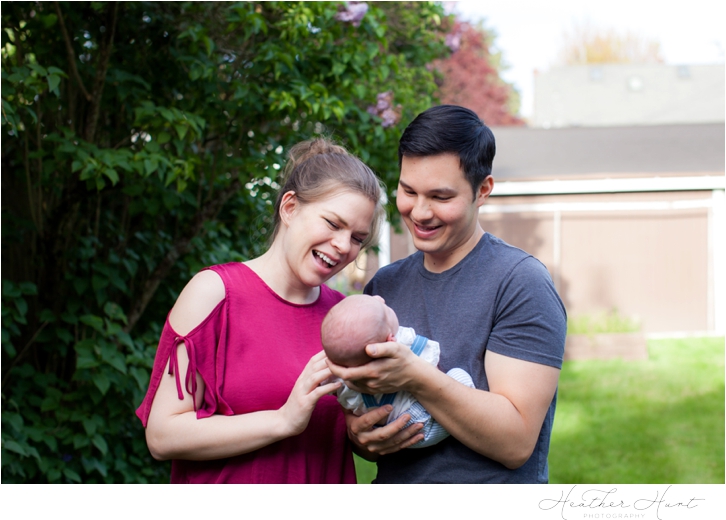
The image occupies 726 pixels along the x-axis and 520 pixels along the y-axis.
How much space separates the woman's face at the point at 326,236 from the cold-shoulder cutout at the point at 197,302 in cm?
24

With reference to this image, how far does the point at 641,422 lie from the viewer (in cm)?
691

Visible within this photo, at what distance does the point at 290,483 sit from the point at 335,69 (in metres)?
2.37

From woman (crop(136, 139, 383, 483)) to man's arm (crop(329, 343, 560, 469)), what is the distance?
0.18 metres

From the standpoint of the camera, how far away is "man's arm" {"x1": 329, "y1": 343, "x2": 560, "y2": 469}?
1688mm

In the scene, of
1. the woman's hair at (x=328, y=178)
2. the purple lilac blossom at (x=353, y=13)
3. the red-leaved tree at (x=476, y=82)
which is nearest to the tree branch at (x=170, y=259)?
the purple lilac blossom at (x=353, y=13)

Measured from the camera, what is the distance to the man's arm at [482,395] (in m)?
1.69

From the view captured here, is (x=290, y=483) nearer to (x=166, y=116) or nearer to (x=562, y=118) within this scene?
(x=166, y=116)

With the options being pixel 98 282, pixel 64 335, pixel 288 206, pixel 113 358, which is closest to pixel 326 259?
pixel 288 206

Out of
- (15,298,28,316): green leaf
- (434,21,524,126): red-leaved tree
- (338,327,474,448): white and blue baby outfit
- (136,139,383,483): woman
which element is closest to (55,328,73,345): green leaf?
(15,298,28,316): green leaf

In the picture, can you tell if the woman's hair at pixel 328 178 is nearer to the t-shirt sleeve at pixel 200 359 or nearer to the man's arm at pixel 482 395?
the t-shirt sleeve at pixel 200 359

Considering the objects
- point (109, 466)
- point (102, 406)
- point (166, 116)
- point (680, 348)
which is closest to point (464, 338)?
point (166, 116)

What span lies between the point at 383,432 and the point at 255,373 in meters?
0.40

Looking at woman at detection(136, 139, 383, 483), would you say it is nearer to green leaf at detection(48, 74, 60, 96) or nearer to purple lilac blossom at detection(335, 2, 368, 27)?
green leaf at detection(48, 74, 60, 96)

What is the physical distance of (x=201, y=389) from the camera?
6.27ft
